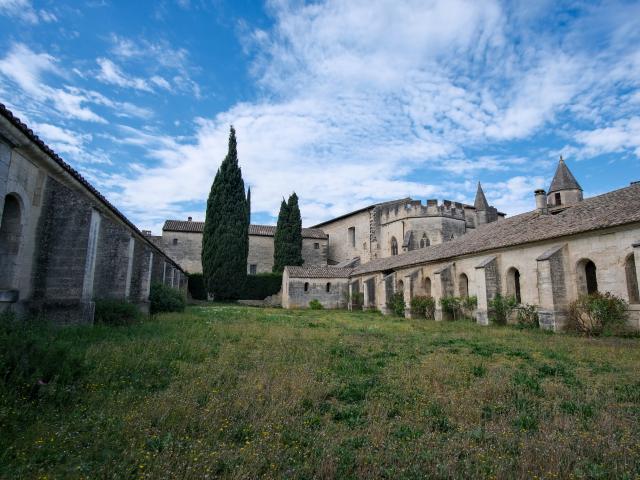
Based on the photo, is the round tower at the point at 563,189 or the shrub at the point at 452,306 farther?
the round tower at the point at 563,189

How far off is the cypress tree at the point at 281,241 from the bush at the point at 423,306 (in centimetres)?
2094

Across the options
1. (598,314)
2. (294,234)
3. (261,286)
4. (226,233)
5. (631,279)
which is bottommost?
(598,314)

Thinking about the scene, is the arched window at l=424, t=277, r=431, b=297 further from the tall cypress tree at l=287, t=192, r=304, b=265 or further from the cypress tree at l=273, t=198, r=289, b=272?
the cypress tree at l=273, t=198, r=289, b=272

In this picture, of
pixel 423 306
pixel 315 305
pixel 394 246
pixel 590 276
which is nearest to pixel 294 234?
pixel 394 246

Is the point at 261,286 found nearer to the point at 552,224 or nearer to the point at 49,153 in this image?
the point at 552,224

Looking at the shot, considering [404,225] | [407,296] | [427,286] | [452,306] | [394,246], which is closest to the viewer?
[452,306]

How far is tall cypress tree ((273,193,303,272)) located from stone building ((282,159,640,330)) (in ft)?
55.3

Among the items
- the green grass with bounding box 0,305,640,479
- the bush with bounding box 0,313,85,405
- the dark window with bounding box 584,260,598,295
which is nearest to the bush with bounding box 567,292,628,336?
the dark window with bounding box 584,260,598,295

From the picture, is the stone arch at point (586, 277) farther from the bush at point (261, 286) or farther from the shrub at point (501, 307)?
the bush at point (261, 286)

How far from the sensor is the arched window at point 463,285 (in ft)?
73.8

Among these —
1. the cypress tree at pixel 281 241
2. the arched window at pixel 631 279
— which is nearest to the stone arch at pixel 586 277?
the arched window at pixel 631 279

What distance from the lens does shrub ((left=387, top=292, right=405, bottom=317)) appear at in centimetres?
2605

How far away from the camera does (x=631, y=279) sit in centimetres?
1382

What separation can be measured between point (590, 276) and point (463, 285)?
24.4 feet
